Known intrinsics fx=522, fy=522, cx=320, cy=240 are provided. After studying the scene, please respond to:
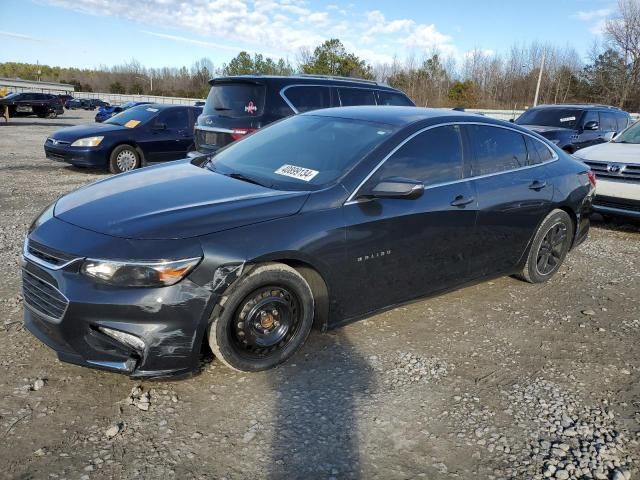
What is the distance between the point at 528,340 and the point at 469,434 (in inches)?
56.2

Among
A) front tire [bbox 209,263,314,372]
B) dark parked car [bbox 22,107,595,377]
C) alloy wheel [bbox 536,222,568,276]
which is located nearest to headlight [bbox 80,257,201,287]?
dark parked car [bbox 22,107,595,377]

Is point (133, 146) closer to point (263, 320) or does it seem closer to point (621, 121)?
point (263, 320)

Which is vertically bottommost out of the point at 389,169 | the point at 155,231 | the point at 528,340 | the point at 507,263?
the point at 528,340

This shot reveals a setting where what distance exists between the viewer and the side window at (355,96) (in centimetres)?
805

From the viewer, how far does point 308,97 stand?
7637mm

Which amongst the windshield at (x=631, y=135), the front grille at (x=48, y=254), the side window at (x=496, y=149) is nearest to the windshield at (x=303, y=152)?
the side window at (x=496, y=149)

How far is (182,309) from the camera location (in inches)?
110

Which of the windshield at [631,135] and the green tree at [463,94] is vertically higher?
the green tree at [463,94]

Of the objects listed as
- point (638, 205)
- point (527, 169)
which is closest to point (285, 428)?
point (527, 169)

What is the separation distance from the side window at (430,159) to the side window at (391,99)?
14.8 ft

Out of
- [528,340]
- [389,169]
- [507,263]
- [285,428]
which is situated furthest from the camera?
[507,263]

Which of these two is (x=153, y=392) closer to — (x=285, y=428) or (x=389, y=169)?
(x=285, y=428)

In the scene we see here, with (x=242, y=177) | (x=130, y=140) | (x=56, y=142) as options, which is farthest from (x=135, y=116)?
(x=242, y=177)

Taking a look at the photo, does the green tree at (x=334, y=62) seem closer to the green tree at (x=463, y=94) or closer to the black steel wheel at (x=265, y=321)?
the green tree at (x=463, y=94)
